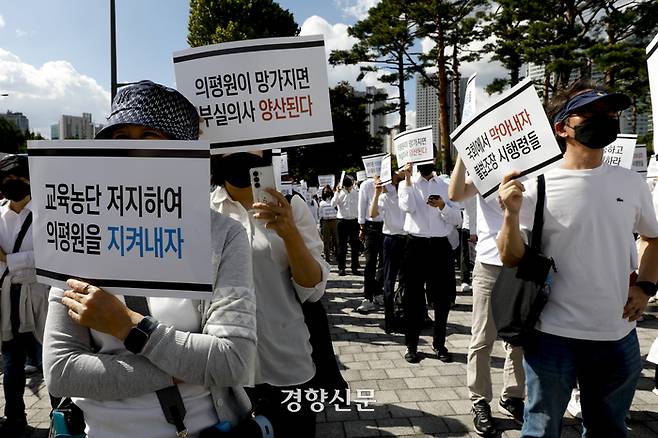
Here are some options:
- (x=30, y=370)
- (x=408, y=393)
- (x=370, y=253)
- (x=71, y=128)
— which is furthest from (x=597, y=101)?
(x=71, y=128)

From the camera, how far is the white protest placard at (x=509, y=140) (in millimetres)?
2193

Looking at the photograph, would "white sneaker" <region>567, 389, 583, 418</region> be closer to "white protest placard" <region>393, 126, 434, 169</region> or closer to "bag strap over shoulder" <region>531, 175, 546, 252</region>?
"bag strap over shoulder" <region>531, 175, 546, 252</region>

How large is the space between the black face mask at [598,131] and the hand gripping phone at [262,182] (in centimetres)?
146

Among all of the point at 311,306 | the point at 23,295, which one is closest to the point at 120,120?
the point at 311,306

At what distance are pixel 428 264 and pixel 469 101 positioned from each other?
7.88 feet

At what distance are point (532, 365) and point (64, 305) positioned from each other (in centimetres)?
199

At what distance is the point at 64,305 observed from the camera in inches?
51.7

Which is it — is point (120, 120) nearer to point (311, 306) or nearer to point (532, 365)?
point (311, 306)

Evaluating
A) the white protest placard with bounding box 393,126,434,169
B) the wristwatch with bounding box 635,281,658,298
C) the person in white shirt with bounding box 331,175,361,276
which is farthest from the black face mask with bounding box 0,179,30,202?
the person in white shirt with bounding box 331,175,361,276

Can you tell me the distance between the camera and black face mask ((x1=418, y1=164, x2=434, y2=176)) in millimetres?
5465

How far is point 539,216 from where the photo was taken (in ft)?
7.44

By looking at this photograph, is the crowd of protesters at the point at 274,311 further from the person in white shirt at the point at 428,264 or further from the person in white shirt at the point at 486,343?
the person in white shirt at the point at 428,264

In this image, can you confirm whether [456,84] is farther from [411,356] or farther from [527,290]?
[527,290]

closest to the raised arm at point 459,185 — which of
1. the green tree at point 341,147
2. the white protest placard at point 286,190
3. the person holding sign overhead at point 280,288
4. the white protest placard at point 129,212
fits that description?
the white protest placard at point 286,190
